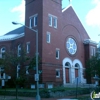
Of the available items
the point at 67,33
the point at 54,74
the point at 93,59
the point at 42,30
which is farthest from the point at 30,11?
the point at 93,59

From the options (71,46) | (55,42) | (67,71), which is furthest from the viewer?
(71,46)

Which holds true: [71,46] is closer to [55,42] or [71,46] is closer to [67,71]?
[67,71]

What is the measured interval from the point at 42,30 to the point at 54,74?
759 cm

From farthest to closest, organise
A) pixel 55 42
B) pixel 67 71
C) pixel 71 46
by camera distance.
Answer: pixel 71 46 → pixel 67 71 → pixel 55 42

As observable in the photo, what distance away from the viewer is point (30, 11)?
37781mm

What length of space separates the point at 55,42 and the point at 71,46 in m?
5.55

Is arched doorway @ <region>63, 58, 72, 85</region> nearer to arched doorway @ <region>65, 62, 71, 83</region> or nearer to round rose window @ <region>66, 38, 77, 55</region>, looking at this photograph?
arched doorway @ <region>65, 62, 71, 83</region>

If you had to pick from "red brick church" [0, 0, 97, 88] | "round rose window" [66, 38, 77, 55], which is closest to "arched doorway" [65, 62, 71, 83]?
"red brick church" [0, 0, 97, 88]

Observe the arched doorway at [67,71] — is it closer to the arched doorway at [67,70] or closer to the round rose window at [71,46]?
the arched doorway at [67,70]

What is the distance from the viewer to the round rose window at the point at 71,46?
134 feet

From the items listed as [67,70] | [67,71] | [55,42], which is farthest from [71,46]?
[55,42]

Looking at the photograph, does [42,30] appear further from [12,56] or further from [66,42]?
[12,56]

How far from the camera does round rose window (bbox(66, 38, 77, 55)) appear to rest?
40819mm

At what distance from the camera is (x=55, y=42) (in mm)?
37031
